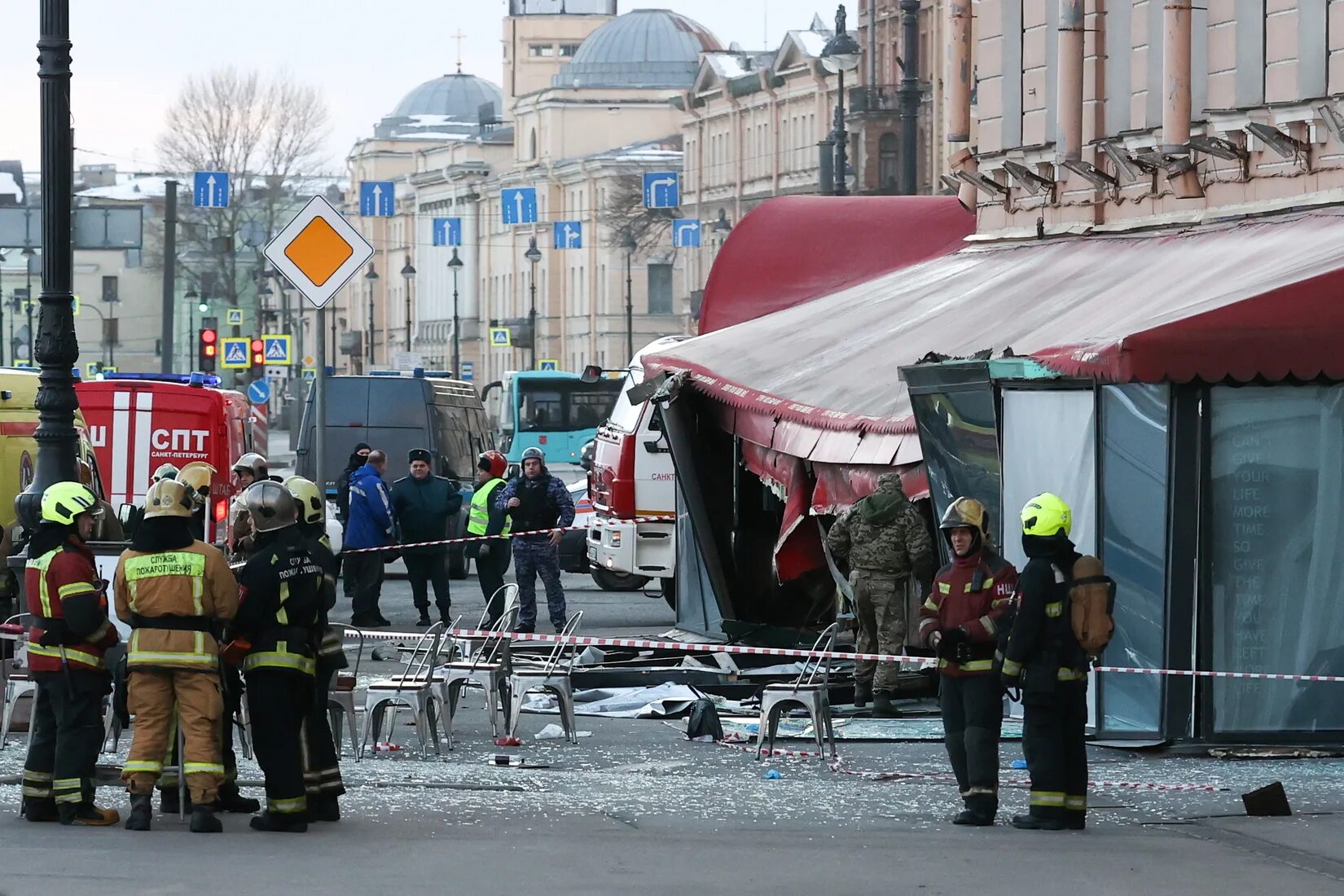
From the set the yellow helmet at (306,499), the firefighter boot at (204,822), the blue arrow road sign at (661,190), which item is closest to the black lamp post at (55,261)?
the yellow helmet at (306,499)

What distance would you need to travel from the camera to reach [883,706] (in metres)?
15.8

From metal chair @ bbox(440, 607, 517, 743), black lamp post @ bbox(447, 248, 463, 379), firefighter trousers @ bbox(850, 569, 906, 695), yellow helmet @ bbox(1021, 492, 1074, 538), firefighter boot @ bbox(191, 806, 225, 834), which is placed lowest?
firefighter boot @ bbox(191, 806, 225, 834)

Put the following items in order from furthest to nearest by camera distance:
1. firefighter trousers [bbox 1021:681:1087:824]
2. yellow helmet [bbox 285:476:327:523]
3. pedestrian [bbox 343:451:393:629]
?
pedestrian [bbox 343:451:393:629] → yellow helmet [bbox 285:476:327:523] → firefighter trousers [bbox 1021:681:1087:824]

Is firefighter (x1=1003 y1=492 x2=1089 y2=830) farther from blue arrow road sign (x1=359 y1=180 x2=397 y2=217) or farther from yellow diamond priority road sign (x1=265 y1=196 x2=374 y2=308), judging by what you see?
blue arrow road sign (x1=359 y1=180 x2=397 y2=217)

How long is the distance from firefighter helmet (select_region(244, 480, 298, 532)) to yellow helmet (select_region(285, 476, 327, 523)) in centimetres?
62

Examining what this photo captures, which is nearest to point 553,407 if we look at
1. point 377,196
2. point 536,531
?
point 377,196

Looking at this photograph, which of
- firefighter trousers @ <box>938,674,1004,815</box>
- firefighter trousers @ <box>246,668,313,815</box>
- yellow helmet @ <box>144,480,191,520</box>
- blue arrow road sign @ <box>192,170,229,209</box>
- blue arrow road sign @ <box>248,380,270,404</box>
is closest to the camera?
yellow helmet @ <box>144,480,191,520</box>

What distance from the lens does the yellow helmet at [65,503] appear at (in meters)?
10.7

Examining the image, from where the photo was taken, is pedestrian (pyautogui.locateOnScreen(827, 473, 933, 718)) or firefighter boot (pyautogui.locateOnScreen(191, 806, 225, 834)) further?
pedestrian (pyautogui.locateOnScreen(827, 473, 933, 718))

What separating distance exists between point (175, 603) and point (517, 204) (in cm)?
5894

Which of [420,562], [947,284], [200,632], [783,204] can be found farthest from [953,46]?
[200,632]

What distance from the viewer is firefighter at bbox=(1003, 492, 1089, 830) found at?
1094 centimetres

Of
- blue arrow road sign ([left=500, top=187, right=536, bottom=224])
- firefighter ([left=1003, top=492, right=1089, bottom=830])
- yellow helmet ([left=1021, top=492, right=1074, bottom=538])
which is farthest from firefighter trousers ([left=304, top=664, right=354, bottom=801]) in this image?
blue arrow road sign ([left=500, top=187, right=536, bottom=224])

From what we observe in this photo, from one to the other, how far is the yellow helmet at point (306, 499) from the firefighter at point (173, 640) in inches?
34.3
